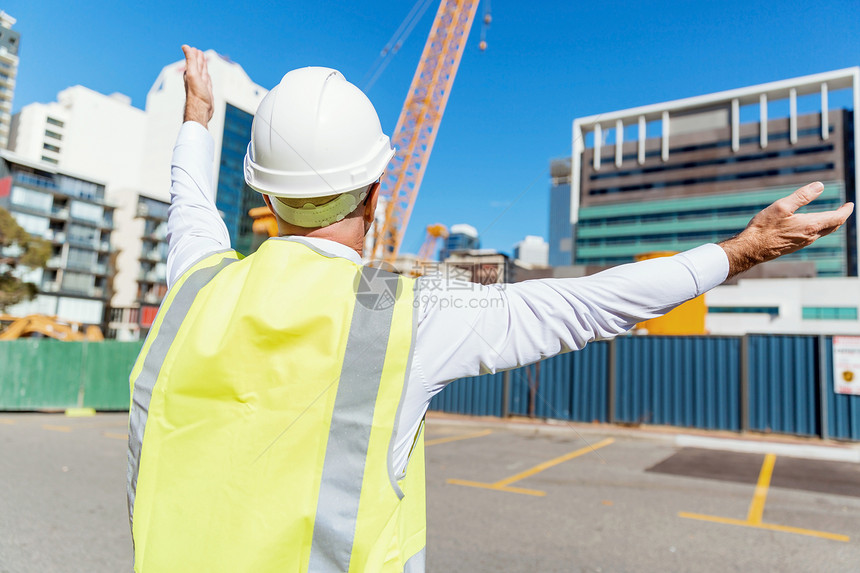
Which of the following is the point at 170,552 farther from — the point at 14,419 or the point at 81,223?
the point at 81,223

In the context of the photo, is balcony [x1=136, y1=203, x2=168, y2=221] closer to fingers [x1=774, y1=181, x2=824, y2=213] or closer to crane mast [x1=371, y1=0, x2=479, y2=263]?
crane mast [x1=371, y1=0, x2=479, y2=263]

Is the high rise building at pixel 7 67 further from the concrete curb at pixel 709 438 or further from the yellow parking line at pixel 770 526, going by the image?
the yellow parking line at pixel 770 526

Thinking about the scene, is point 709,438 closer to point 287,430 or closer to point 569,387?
point 569,387

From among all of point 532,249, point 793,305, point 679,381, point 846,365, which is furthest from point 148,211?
point 532,249

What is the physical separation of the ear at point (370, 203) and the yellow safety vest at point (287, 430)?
0.26 metres

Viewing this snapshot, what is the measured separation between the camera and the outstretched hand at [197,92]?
1.71 meters

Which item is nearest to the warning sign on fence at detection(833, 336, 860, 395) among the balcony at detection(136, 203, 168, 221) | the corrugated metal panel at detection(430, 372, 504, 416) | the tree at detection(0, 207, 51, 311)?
the corrugated metal panel at detection(430, 372, 504, 416)

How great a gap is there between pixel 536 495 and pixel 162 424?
6.30m

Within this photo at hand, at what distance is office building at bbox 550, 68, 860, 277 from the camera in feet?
246

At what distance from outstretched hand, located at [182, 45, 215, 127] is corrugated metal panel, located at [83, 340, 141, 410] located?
16.6 m

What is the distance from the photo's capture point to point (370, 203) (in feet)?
3.94

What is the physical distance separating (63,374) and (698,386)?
17.8 meters

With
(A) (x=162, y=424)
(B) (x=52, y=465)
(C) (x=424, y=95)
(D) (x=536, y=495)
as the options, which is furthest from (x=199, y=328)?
(C) (x=424, y=95)

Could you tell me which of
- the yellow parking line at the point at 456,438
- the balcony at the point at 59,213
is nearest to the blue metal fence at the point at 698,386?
the yellow parking line at the point at 456,438
